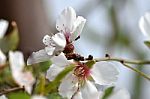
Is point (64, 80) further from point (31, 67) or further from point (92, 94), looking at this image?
point (31, 67)

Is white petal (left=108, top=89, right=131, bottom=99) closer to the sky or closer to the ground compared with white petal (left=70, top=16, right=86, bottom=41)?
closer to the ground

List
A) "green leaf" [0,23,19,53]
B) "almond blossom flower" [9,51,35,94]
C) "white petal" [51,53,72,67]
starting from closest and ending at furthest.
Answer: "white petal" [51,53,72,67]
"almond blossom flower" [9,51,35,94]
"green leaf" [0,23,19,53]

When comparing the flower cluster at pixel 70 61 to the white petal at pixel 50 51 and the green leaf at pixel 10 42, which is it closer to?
the white petal at pixel 50 51

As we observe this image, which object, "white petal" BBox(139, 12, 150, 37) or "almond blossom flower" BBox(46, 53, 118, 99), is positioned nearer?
"almond blossom flower" BBox(46, 53, 118, 99)

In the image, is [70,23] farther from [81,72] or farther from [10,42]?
[10,42]

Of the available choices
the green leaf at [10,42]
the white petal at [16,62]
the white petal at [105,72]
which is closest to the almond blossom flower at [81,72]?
the white petal at [105,72]

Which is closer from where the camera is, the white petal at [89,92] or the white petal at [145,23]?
the white petal at [89,92]

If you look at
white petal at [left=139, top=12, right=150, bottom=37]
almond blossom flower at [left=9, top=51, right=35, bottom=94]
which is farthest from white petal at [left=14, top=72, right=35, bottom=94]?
white petal at [left=139, top=12, right=150, bottom=37]

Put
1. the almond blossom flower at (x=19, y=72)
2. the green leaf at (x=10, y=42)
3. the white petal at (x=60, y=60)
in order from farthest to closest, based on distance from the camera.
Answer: the green leaf at (x=10, y=42) < the almond blossom flower at (x=19, y=72) < the white petal at (x=60, y=60)

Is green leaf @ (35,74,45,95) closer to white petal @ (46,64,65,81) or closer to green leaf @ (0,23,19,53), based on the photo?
white petal @ (46,64,65,81)
